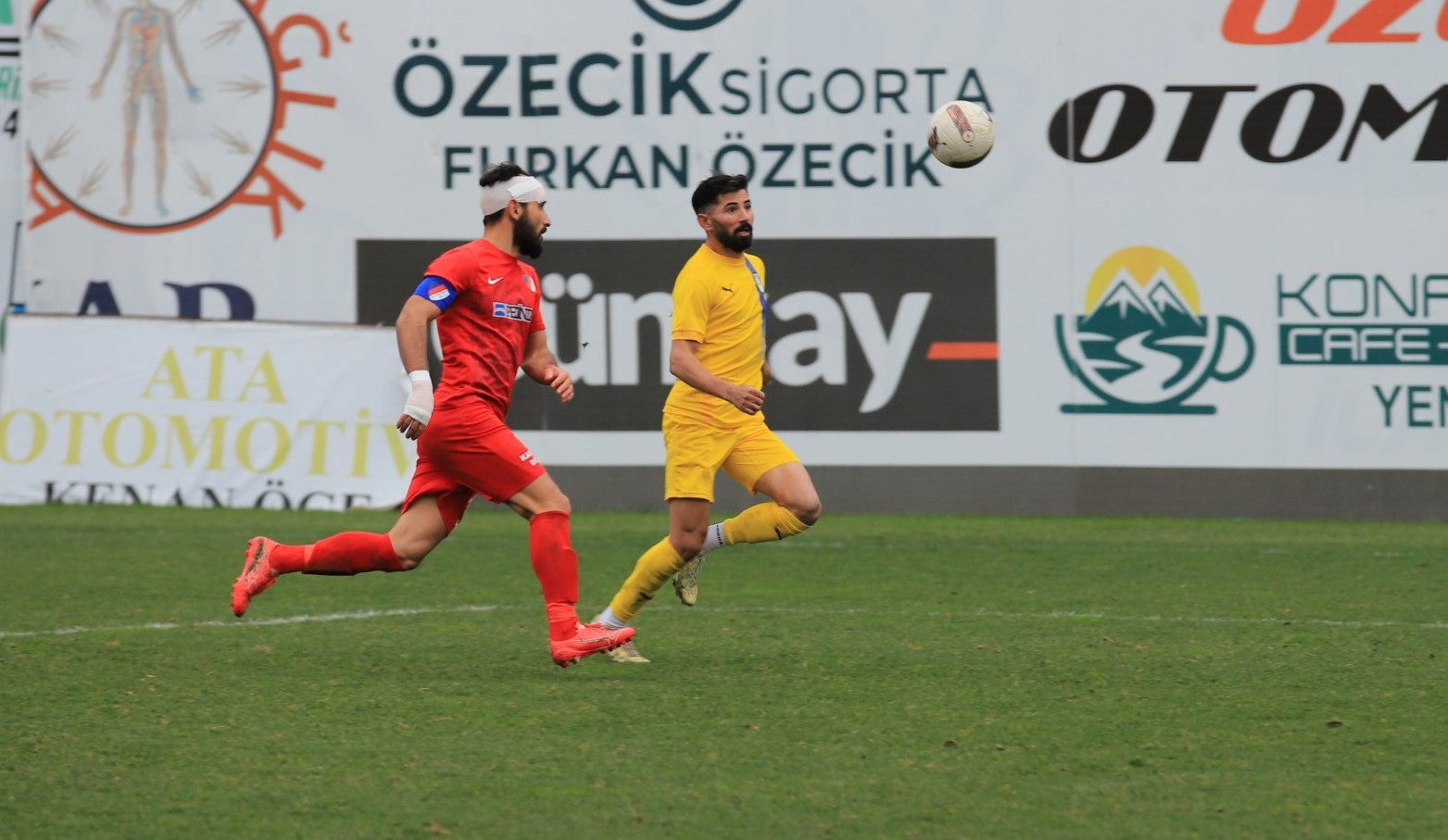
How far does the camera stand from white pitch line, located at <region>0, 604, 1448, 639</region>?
8719 millimetres

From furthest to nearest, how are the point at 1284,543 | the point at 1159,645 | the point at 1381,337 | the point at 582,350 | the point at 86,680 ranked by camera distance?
the point at 582,350 < the point at 1381,337 < the point at 1284,543 < the point at 1159,645 < the point at 86,680

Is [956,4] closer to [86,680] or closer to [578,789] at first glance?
[86,680]

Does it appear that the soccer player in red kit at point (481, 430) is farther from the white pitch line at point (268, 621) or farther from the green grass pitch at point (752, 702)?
the white pitch line at point (268, 621)

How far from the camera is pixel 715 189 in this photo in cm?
820

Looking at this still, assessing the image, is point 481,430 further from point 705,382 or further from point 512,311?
point 705,382

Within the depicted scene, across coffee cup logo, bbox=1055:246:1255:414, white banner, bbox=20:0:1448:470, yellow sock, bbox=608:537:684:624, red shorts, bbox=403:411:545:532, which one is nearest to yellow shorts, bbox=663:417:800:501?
yellow sock, bbox=608:537:684:624

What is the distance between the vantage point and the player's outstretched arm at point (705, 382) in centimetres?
797

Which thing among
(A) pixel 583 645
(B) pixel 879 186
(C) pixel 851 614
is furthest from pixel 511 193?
(B) pixel 879 186

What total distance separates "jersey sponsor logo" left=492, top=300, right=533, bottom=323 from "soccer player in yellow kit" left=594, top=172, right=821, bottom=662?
739mm

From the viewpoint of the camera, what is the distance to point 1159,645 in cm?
818

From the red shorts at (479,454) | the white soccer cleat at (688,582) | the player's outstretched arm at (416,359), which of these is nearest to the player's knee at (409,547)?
the red shorts at (479,454)

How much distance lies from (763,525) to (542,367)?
1.24 metres

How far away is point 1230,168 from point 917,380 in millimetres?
2801

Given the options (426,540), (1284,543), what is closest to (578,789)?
(426,540)
